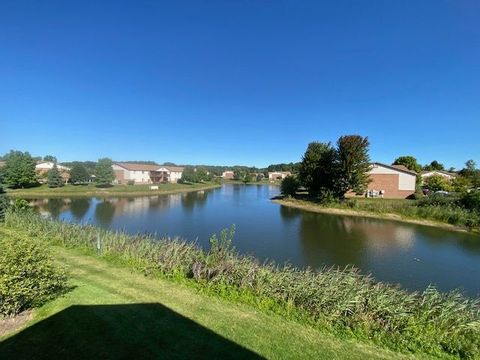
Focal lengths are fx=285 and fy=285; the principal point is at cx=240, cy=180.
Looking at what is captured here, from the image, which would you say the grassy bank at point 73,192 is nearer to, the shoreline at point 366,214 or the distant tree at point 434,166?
the shoreline at point 366,214

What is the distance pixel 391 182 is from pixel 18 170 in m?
58.9

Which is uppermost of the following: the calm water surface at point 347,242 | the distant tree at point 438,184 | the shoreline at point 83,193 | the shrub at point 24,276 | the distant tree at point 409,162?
the distant tree at point 409,162

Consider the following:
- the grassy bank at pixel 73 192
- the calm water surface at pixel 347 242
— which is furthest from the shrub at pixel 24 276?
the grassy bank at pixel 73 192

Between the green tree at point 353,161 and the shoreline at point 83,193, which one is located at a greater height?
the green tree at point 353,161

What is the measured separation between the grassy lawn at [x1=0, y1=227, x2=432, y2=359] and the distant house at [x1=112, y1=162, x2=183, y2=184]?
213 feet

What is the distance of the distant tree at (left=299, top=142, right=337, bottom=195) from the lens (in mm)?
39094

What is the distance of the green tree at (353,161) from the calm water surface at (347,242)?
6378 millimetres

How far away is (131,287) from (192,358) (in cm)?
316

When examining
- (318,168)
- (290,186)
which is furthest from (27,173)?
(318,168)

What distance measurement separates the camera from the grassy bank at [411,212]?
2583 centimetres

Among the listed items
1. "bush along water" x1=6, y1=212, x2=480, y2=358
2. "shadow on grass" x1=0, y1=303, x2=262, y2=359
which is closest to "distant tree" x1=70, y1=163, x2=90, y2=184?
"bush along water" x1=6, y1=212, x2=480, y2=358

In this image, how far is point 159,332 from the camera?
455 centimetres

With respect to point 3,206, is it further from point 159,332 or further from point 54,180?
point 54,180

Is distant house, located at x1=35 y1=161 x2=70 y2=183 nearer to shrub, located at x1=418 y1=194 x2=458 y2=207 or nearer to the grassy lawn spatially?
the grassy lawn
